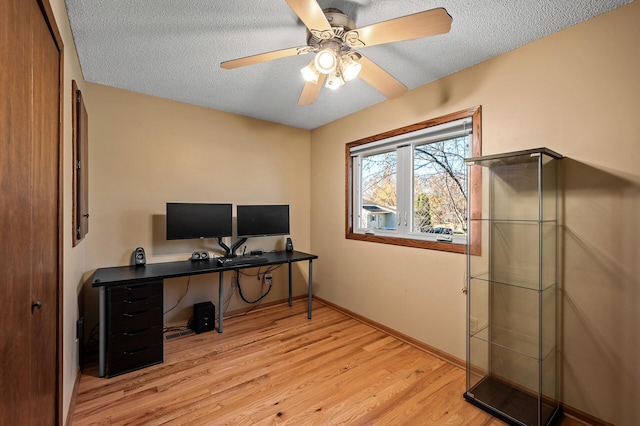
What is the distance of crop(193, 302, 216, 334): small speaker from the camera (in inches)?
117

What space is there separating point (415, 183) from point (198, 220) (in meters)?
2.27

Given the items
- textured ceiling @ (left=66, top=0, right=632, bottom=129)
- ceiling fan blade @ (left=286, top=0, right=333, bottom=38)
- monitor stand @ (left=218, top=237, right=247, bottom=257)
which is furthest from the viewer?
monitor stand @ (left=218, top=237, right=247, bottom=257)

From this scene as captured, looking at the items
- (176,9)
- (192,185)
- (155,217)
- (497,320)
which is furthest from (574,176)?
(155,217)

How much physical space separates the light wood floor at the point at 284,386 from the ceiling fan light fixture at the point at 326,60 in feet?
6.90

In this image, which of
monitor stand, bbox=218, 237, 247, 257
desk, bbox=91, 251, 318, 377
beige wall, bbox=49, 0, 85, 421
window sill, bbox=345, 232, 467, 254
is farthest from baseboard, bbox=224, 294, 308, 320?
beige wall, bbox=49, 0, 85, 421

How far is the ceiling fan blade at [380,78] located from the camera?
1.76 meters

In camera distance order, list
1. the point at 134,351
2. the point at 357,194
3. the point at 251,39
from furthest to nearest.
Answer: the point at 357,194, the point at 134,351, the point at 251,39

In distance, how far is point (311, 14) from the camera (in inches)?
54.2

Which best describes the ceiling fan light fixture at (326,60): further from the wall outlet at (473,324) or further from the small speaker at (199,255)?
the small speaker at (199,255)

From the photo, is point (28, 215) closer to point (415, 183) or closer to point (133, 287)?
point (133, 287)

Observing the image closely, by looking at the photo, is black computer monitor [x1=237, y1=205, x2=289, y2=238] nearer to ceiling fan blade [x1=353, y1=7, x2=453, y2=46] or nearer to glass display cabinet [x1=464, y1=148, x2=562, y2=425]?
glass display cabinet [x1=464, y1=148, x2=562, y2=425]

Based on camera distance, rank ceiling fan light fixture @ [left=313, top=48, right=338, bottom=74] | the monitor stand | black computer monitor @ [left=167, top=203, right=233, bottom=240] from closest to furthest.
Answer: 1. ceiling fan light fixture @ [left=313, top=48, right=338, bottom=74]
2. black computer monitor @ [left=167, top=203, right=233, bottom=240]
3. the monitor stand

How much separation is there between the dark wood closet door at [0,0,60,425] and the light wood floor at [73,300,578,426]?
2.34ft

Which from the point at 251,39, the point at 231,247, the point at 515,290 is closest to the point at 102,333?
the point at 231,247
